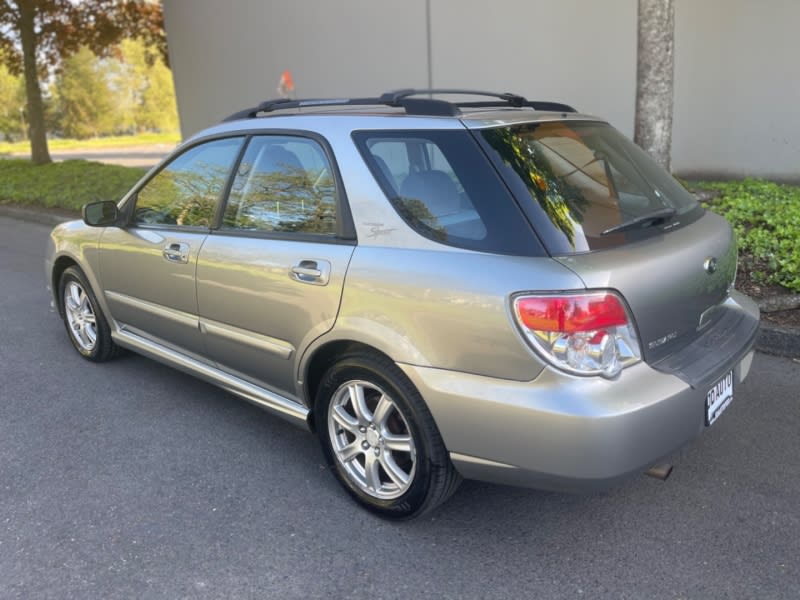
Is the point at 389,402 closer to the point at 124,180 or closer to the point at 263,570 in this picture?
the point at 263,570

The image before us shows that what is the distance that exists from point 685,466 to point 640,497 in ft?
1.18

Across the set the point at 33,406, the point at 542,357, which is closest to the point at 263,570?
the point at 542,357

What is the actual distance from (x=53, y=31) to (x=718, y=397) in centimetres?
1683

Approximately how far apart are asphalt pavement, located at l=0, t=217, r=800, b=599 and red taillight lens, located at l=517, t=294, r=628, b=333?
928mm

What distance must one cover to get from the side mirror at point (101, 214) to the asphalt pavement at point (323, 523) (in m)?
1.13

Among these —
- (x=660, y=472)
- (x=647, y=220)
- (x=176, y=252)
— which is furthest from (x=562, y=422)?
(x=176, y=252)

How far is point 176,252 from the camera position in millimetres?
3633

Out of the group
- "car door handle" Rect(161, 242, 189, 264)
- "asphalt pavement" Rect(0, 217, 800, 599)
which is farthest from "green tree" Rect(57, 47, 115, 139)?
"asphalt pavement" Rect(0, 217, 800, 599)

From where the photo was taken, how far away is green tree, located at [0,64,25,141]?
50.0 metres

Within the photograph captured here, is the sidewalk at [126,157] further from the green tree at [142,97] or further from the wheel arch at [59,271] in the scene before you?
the green tree at [142,97]

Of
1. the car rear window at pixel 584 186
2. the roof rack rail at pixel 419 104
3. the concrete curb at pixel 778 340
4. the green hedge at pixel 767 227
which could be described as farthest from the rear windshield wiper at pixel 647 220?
the green hedge at pixel 767 227

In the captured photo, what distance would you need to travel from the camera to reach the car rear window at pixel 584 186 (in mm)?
2484

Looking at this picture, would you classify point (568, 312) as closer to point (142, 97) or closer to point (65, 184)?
point (65, 184)

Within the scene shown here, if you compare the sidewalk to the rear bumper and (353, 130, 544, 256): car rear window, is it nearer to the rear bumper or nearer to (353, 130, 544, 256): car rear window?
(353, 130, 544, 256): car rear window
